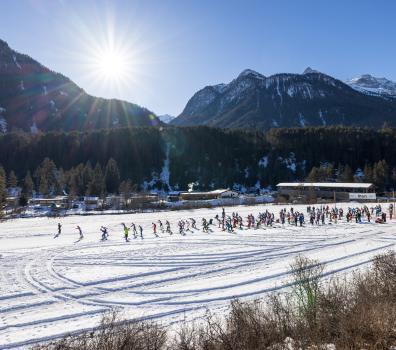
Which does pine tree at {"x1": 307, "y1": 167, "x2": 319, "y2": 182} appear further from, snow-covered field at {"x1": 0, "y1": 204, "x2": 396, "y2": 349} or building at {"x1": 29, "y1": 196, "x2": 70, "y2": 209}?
building at {"x1": 29, "y1": 196, "x2": 70, "y2": 209}

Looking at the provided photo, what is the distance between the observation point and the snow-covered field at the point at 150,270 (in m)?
14.2

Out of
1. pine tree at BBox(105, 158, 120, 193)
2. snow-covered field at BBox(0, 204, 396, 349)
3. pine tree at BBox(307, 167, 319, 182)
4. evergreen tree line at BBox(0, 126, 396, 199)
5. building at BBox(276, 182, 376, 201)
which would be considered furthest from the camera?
evergreen tree line at BBox(0, 126, 396, 199)

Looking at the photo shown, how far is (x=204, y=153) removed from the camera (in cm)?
12438

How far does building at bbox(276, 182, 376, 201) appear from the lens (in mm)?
71438

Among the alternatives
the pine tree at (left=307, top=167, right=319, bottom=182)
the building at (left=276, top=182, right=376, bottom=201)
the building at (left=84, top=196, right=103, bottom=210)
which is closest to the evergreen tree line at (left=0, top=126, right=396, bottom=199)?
the pine tree at (left=307, top=167, right=319, bottom=182)

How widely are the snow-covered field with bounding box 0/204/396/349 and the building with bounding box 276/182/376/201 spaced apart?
116 feet

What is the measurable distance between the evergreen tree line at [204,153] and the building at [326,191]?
1068 inches

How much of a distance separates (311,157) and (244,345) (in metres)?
121

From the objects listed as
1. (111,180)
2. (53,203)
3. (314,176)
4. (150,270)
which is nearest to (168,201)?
(53,203)

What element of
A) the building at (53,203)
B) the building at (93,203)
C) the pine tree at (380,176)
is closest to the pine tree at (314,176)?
the pine tree at (380,176)

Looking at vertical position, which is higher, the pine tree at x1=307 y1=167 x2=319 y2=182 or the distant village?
the pine tree at x1=307 y1=167 x2=319 y2=182

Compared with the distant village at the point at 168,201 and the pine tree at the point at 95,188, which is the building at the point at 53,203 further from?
the pine tree at the point at 95,188

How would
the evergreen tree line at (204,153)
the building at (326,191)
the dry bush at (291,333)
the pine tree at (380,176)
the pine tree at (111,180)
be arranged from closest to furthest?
the dry bush at (291,333)
the building at (326,191)
the pine tree at (380,176)
the pine tree at (111,180)
the evergreen tree line at (204,153)

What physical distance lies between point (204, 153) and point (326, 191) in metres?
55.3
